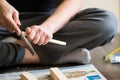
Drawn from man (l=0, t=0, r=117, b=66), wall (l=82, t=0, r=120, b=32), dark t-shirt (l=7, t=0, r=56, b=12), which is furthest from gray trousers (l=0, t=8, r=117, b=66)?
wall (l=82, t=0, r=120, b=32)

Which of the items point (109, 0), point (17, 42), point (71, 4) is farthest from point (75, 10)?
point (109, 0)

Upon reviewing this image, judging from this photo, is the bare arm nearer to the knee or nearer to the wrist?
the wrist

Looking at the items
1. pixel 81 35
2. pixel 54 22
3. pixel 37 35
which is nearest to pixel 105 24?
pixel 81 35

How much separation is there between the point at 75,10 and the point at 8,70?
1.23 feet

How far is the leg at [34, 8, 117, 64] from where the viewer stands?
114 centimetres

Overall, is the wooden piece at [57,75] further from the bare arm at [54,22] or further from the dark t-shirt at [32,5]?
the dark t-shirt at [32,5]

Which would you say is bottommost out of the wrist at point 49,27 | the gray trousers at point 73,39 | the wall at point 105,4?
the gray trousers at point 73,39

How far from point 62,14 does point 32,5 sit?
0.61 feet

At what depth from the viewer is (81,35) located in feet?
3.75

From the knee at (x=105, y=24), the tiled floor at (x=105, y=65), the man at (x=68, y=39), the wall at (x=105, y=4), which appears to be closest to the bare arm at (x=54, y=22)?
the man at (x=68, y=39)

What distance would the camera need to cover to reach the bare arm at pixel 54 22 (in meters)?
0.94

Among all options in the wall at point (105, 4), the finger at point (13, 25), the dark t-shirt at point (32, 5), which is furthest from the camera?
the wall at point (105, 4)

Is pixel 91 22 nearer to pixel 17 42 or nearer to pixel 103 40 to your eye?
pixel 103 40

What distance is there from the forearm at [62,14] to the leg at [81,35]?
4 cm
